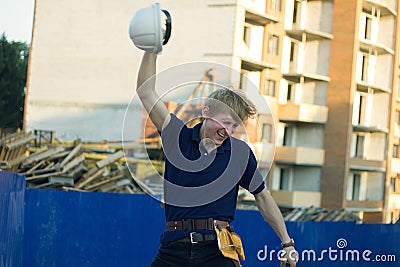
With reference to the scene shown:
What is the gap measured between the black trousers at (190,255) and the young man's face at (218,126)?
0.61m

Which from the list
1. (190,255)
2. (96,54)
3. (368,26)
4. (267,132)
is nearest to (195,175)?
(190,255)

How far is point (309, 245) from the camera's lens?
1384 cm

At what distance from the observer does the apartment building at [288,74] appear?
1565 inches

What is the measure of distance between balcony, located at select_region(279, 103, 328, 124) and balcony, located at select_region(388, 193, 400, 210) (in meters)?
10.1

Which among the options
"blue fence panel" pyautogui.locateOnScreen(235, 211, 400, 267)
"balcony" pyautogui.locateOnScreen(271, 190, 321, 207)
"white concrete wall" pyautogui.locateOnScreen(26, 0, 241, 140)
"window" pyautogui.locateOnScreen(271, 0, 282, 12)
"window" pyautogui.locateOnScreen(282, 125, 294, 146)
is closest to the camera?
"blue fence panel" pyautogui.locateOnScreen(235, 211, 400, 267)

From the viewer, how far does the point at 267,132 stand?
19.8 feet

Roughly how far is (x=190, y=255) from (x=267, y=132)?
1.51m

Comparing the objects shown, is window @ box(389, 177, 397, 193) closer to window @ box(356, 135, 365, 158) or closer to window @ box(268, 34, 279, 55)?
window @ box(356, 135, 365, 158)

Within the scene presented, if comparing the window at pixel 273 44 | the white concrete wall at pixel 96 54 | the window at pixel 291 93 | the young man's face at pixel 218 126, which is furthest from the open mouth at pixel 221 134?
the window at pixel 291 93

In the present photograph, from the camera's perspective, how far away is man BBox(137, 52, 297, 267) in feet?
15.4

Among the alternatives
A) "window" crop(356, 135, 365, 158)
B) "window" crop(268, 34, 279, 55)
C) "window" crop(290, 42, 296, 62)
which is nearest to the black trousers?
"window" crop(268, 34, 279, 55)

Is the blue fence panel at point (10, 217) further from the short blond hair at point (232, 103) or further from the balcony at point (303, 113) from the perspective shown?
the balcony at point (303, 113)

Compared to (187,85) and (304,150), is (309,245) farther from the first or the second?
(304,150)

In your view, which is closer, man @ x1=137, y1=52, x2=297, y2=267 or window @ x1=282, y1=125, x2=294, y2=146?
man @ x1=137, y1=52, x2=297, y2=267
